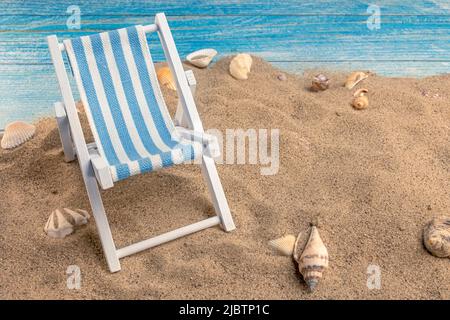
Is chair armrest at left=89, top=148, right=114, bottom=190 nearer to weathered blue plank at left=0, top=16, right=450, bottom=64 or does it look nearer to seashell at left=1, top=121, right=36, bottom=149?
seashell at left=1, top=121, right=36, bottom=149

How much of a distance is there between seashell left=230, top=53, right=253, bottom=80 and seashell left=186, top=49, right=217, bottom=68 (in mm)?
179

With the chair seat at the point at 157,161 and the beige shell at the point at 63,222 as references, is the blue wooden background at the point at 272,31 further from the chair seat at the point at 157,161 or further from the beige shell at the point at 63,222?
the chair seat at the point at 157,161

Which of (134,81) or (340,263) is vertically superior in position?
(134,81)

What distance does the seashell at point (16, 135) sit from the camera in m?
3.49

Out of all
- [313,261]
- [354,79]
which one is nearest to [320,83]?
[354,79]

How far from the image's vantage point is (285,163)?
3.27 metres

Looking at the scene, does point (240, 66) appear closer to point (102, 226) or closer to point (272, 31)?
point (272, 31)

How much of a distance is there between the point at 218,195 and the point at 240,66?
4.57 feet

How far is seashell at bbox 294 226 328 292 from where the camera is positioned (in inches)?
101

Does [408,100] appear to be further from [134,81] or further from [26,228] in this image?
[26,228]

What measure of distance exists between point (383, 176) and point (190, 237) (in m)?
0.99

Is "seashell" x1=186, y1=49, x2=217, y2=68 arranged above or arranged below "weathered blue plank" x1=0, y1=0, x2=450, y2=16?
below

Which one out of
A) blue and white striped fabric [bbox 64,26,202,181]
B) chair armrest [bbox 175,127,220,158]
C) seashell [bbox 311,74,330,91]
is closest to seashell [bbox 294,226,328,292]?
chair armrest [bbox 175,127,220,158]

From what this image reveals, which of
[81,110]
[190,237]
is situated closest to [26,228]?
[190,237]
